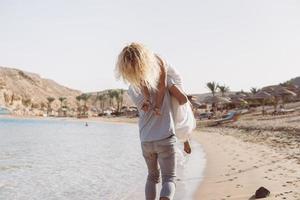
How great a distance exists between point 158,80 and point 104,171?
8.22 metres

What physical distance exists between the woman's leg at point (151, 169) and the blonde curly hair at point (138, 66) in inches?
21.4

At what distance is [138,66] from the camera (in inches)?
136

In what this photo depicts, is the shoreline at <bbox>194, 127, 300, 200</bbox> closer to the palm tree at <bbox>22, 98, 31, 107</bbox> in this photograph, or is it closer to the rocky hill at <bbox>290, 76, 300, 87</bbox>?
the rocky hill at <bbox>290, 76, 300, 87</bbox>

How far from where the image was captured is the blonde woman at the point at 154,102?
3482 millimetres

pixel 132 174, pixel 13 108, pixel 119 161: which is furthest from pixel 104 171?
pixel 13 108

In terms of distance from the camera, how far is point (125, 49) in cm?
352

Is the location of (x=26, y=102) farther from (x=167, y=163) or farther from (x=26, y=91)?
(x=167, y=163)

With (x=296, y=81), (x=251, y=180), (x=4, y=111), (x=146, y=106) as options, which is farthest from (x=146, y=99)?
(x=4, y=111)

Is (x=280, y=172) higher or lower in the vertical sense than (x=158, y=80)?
lower

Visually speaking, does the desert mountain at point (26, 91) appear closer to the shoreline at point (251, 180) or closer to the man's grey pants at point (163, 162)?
the shoreline at point (251, 180)

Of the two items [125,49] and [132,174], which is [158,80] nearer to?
[125,49]

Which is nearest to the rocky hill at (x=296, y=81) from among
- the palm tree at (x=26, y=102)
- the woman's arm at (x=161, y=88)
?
the woman's arm at (x=161, y=88)

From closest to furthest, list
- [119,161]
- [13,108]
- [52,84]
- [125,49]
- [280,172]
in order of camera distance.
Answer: [125,49]
[280,172]
[119,161]
[13,108]
[52,84]

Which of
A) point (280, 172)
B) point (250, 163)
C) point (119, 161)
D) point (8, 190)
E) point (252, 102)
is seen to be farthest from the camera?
point (252, 102)
